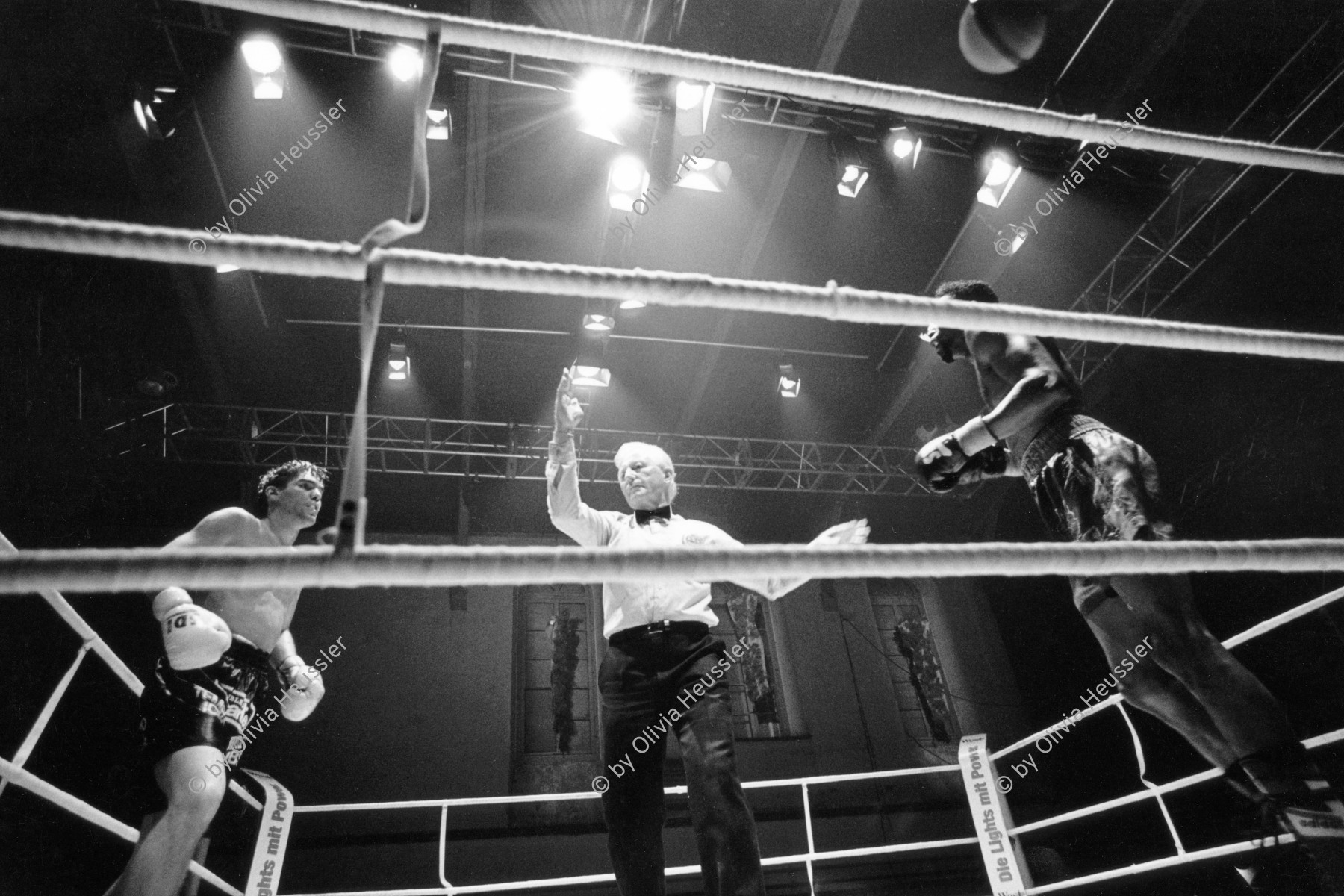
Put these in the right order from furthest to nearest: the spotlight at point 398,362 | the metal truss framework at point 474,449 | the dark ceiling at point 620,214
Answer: the spotlight at point 398,362 < the metal truss framework at point 474,449 < the dark ceiling at point 620,214

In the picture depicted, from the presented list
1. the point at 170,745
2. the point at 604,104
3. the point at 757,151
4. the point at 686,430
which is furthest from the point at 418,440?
the point at 170,745

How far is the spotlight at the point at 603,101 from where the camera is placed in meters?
4.18

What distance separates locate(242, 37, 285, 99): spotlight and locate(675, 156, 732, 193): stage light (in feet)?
8.17

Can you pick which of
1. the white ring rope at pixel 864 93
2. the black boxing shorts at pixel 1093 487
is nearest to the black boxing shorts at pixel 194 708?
the white ring rope at pixel 864 93

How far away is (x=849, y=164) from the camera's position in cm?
466

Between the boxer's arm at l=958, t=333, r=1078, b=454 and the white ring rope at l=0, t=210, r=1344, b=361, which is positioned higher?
the boxer's arm at l=958, t=333, r=1078, b=454

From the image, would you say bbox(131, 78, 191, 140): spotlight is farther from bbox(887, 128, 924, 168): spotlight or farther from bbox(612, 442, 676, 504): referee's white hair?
bbox(887, 128, 924, 168): spotlight

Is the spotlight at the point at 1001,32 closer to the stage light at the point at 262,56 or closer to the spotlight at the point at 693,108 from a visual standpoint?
the spotlight at the point at 693,108

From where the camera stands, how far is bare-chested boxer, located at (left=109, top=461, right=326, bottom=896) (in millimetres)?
1514

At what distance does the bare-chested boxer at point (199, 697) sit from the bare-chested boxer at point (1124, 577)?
1715mm

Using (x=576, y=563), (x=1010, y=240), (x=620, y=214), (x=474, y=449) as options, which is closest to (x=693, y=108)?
(x=620, y=214)

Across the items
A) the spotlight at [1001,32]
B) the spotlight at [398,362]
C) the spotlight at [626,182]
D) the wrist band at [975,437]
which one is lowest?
the wrist band at [975,437]

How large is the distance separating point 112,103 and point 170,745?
13.2 feet

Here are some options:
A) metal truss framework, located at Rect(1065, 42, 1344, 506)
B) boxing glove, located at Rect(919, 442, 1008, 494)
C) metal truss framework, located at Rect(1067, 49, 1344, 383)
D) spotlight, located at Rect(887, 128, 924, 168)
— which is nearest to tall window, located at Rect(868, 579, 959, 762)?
metal truss framework, located at Rect(1065, 42, 1344, 506)
